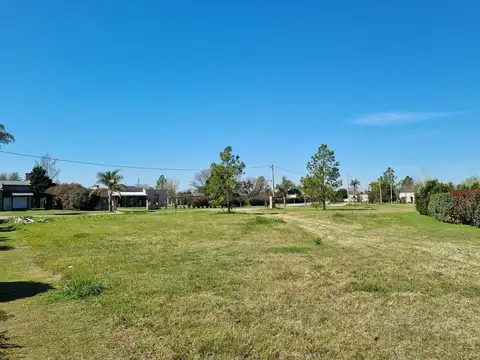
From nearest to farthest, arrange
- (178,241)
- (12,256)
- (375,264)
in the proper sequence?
(375,264), (12,256), (178,241)

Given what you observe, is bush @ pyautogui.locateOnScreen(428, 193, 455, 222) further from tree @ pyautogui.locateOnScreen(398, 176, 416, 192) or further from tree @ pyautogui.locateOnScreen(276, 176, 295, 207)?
tree @ pyautogui.locateOnScreen(398, 176, 416, 192)

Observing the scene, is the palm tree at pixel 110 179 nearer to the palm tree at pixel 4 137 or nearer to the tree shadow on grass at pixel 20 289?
the palm tree at pixel 4 137

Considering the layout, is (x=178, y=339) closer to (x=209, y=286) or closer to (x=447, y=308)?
(x=209, y=286)

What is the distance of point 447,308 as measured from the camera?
553 centimetres

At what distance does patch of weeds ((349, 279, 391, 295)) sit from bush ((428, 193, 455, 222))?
19937mm

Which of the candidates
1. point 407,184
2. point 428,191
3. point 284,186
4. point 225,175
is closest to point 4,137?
point 225,175

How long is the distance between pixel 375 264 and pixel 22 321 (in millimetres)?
7441

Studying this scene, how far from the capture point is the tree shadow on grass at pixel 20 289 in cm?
701

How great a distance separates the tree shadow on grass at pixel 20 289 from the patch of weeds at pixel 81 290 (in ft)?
1.92

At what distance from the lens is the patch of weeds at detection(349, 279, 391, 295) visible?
662cm

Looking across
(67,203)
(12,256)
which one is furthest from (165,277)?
(67,203)

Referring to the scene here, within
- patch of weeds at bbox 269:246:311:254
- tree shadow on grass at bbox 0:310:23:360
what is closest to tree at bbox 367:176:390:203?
patch of weeds at bbox 269:246:311:254

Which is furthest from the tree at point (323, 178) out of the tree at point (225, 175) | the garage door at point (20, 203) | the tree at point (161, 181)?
the tree at point (161, 181)

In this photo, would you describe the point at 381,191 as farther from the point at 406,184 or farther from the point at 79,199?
the point at 79,199
